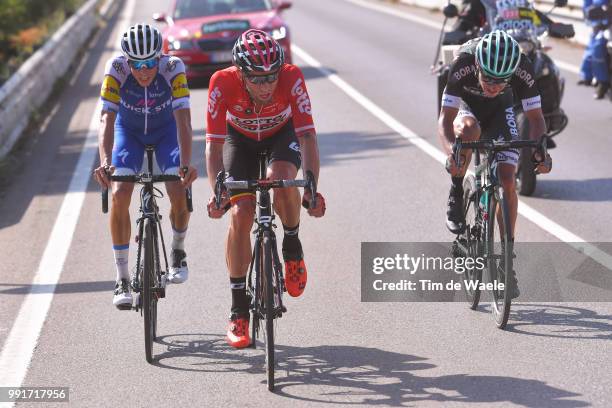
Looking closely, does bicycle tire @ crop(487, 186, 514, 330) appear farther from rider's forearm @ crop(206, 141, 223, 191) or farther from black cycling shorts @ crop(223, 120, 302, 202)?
rider's forearm @ crop(206, 141, 223, 191)

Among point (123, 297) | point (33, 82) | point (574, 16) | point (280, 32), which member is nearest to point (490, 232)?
point (123, 297)

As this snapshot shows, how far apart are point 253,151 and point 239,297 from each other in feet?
3.05

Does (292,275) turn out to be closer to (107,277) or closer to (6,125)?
(107,277)

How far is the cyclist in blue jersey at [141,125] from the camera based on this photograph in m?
7.75

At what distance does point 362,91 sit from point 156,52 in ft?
41.5

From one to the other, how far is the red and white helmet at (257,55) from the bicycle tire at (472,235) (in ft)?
6.38

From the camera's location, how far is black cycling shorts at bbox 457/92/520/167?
851 centimetres

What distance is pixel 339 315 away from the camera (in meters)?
8.25

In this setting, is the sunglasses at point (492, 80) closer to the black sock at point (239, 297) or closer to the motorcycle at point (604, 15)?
the black sock at point (239, 297)

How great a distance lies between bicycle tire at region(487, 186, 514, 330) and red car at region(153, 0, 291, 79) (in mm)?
13106

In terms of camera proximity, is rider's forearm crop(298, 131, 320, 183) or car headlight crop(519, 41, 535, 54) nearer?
rider's forearm crop(298, 131, 320, 183)

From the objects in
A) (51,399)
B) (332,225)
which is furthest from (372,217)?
(51,399)

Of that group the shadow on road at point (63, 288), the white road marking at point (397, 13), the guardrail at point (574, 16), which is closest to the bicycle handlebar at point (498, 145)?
the shadow on road at point (63, 288)

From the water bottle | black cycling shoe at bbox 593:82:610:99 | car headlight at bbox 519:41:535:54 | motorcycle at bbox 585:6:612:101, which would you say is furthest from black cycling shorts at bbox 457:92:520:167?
black cycling shoe at bbox 593:82:610:99
